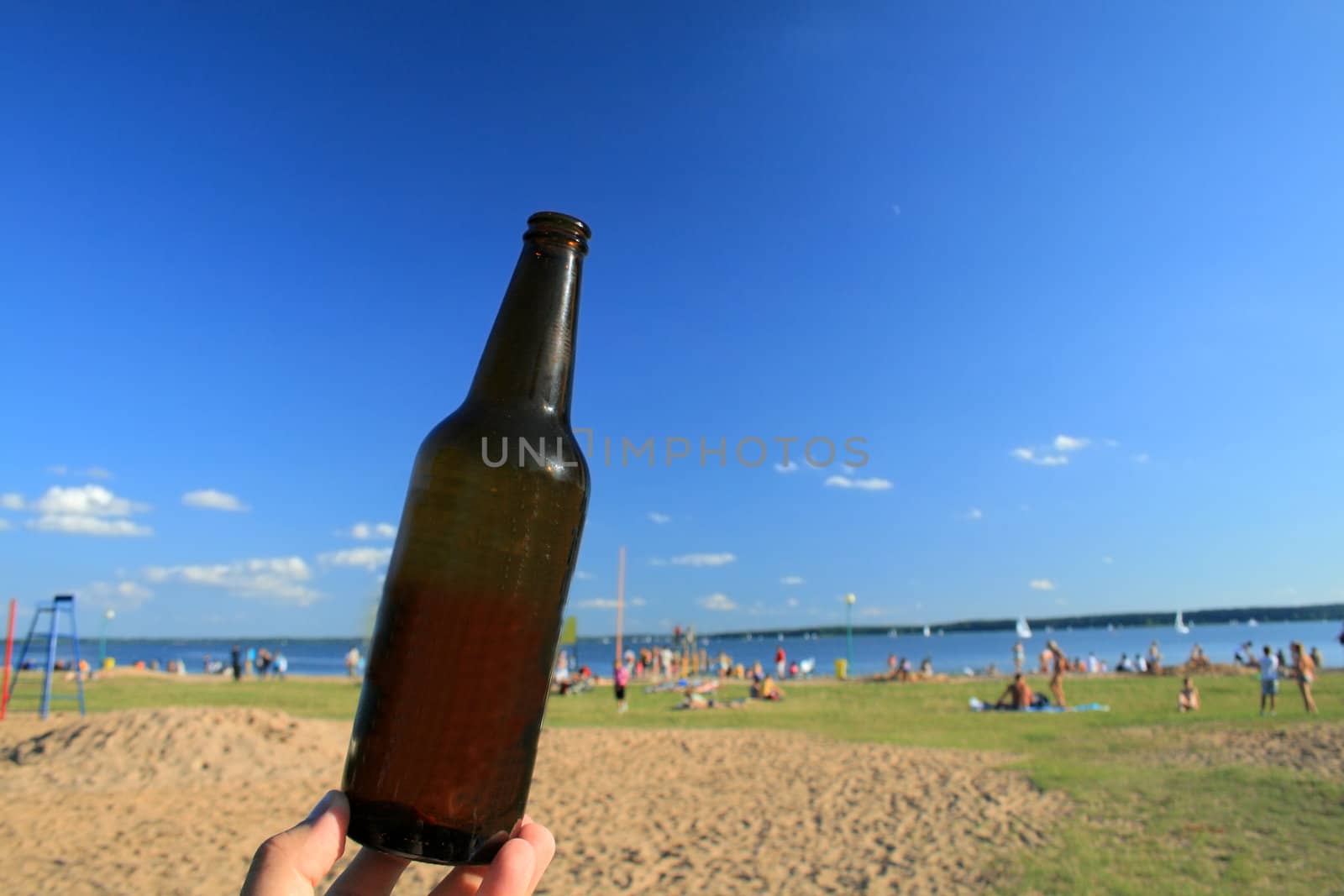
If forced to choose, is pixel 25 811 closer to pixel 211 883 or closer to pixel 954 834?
pixel 211 883

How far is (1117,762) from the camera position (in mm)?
12227

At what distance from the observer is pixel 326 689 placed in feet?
→ 102

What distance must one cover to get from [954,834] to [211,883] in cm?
668

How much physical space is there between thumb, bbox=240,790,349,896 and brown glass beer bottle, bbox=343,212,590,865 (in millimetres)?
62

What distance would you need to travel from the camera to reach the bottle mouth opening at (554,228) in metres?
1.58

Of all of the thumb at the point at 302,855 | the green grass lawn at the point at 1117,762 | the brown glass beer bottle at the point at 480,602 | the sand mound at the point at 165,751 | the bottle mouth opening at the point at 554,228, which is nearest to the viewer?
the thumb at the point at 302,855

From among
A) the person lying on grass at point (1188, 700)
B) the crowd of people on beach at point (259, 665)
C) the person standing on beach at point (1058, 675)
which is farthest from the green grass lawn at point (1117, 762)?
the crowd of people on beach at point (259, 665)

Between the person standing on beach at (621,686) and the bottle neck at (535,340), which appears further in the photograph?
the person standing on beach at (621,686)

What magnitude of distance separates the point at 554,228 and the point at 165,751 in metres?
12.6

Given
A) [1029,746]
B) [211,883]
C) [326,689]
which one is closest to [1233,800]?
[1029,746]

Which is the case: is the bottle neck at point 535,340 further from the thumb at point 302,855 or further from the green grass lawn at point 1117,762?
the green grass lawn at point 1117,762

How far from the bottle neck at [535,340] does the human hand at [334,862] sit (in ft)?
2.21

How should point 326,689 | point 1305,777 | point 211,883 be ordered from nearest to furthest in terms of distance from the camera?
point 211,883, point 1305,777, point 326,689

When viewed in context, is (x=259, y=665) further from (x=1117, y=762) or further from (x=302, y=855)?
(x=302, y=855)
